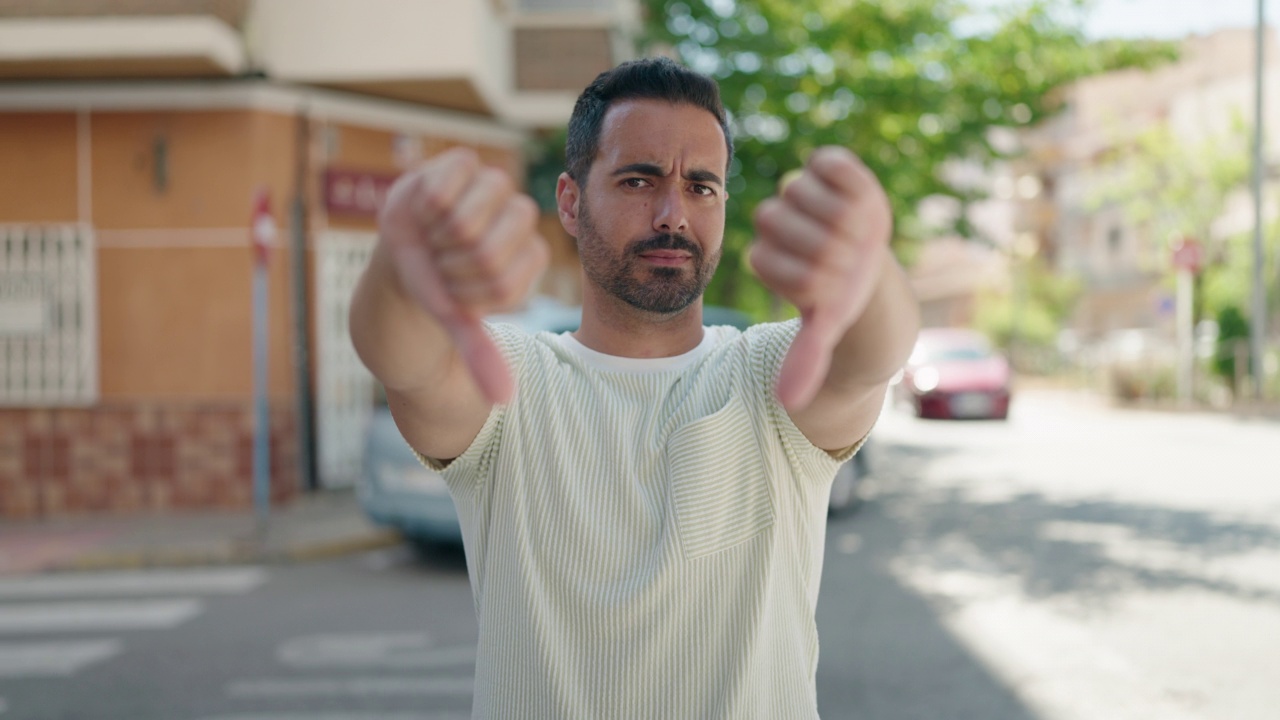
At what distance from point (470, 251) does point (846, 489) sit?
30.7 ft

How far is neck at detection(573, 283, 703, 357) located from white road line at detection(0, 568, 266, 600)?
20.7 feet

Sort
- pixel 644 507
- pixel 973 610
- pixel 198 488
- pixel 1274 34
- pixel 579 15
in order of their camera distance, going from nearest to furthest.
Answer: pixel 644 507 < pixel 973 610 < pixel 198 488 < pixel 579 15 < pixel 1274 34

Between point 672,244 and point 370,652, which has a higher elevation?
point 672,244

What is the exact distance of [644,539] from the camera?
1666mm

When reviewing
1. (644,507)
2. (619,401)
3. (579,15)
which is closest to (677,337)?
(619,401)

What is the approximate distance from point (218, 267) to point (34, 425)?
2320 millimetres

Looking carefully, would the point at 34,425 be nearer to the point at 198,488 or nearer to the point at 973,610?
the point at 198,488

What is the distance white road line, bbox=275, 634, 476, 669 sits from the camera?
5504 millimetres

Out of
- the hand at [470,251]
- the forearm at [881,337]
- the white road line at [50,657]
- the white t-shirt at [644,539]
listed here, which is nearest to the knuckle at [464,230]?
the hand at [470,251]

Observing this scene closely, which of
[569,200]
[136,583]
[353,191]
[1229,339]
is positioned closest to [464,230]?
[569,200]

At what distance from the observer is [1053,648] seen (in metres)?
5.59

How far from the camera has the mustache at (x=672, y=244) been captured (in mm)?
1572

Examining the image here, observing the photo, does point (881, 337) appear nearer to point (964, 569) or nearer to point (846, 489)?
point (964, 569)

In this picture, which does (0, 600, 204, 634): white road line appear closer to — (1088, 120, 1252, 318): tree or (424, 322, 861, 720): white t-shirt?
(424, 322, 861, 720): white t-shirt
